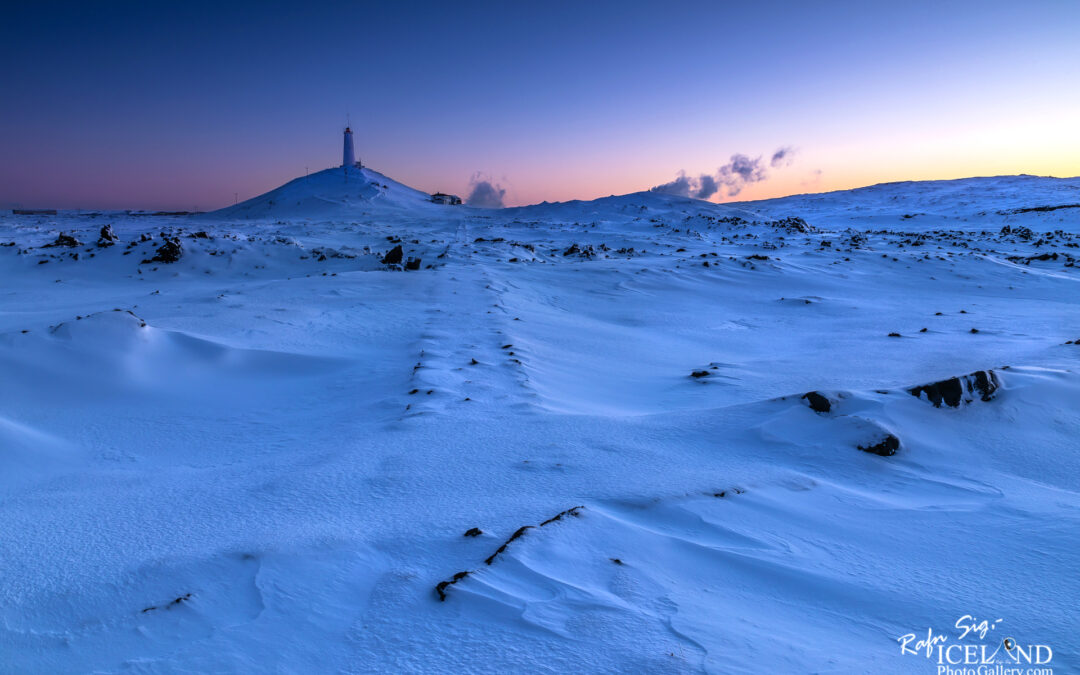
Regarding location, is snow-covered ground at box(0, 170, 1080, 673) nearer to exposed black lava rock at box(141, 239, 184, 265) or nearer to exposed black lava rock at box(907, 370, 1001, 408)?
exposed black lava rock at box(907, 370, 1001, 408)

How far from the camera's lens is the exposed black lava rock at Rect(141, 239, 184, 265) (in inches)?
383

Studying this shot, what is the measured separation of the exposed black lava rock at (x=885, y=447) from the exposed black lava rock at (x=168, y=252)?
416 inches

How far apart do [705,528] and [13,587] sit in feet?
7.29

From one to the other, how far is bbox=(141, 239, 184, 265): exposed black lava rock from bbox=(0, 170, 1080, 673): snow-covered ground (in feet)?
10.4

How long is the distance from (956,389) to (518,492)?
2.58 meters

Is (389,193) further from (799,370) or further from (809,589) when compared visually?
(809,589)

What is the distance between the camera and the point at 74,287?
27.5 ft

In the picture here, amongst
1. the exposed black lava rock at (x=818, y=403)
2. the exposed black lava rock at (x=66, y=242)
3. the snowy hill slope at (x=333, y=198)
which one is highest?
the snowy hill slope at (x=333, y=198)

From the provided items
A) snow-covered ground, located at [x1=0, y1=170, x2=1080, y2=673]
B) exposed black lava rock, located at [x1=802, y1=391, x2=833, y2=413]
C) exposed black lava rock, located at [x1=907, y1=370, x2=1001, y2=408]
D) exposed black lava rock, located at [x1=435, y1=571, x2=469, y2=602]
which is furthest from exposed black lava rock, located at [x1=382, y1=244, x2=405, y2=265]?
exposed black lava rock, located at [x1=435, y1=571, x2=469, y2=602]

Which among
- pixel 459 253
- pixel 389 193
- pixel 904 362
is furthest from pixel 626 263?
pixel 389 193

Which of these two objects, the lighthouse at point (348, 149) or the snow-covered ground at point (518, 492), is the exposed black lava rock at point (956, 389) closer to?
the snow-covered ground at point (518, 492)

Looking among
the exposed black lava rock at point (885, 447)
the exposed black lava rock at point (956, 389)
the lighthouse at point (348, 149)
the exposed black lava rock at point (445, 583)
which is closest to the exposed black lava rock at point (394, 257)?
the exposed black lava rock at point (956, 389)

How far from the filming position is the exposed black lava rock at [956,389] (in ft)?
10.5

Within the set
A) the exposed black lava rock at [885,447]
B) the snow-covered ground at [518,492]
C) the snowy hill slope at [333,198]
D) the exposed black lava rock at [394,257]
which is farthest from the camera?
the snowy hill slope at [333,198]
